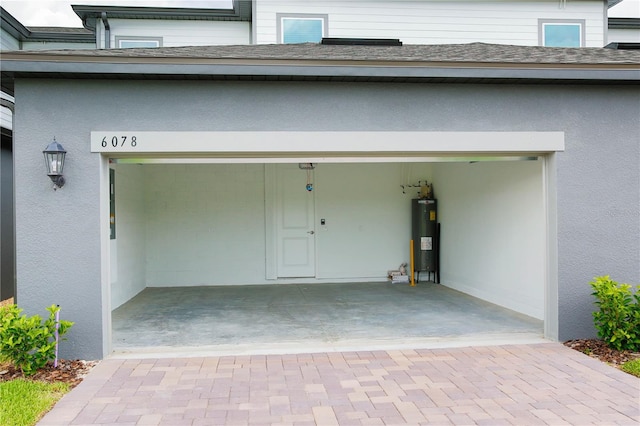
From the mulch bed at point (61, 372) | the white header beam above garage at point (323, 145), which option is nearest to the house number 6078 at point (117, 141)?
the white header beam above garage at point (323, 145)

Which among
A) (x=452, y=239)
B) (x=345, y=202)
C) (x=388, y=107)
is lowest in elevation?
(x=452, y=239)

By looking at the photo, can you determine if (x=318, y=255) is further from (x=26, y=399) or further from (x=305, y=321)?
(x=26, y=399)

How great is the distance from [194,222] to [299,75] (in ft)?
19.2

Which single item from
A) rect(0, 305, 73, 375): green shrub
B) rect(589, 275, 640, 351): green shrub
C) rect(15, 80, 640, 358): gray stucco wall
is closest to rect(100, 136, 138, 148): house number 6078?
rect(15, 80, 640, 358): gray stucco wall

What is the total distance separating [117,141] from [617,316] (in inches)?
212

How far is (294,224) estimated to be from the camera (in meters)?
11.0

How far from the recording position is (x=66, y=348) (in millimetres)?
5387

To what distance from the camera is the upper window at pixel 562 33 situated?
10924 mm

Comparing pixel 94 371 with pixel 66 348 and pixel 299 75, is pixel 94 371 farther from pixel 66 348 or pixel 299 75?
pixel 299 75

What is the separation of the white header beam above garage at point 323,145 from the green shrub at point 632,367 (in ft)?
7.63

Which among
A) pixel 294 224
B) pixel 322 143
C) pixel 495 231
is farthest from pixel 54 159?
pixel 495 231

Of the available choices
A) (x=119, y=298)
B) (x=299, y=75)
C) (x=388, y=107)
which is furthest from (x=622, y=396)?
(x=119, y=298)

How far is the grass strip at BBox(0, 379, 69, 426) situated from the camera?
3883 millimetres

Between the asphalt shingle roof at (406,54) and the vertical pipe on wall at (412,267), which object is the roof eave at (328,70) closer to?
the asphalt shingle roof at (406,54)
